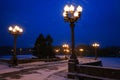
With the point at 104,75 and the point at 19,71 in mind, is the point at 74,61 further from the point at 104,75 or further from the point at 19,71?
the point at 19,71

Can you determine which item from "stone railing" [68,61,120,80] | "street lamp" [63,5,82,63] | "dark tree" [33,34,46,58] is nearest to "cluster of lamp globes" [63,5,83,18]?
"street lamp" [63,5,82,63]

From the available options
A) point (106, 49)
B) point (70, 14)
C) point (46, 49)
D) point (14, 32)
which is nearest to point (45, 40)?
point (46, 49)

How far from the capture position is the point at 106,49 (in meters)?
130

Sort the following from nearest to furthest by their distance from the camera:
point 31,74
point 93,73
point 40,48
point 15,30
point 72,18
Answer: point 93,73 → point 72,18 → point 31,74 → point 15,30 → point 40,48

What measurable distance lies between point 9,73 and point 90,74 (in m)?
8.71

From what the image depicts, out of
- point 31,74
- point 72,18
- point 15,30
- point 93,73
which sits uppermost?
point 15,30

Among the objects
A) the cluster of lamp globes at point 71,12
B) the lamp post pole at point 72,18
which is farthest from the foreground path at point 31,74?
the cluster of lamp globes at point 71,12

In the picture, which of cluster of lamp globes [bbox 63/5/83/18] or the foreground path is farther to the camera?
the foreground path

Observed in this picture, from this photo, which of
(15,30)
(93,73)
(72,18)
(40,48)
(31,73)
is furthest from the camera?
(40,48)

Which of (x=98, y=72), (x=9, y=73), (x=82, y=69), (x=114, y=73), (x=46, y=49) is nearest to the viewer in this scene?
(x=114, y=73)

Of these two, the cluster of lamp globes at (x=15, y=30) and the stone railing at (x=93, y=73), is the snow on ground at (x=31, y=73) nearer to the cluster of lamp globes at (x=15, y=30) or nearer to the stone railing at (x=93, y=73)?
the stone railing at (x=93, y=73)

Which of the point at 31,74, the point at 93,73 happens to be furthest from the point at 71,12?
the point at 31,74

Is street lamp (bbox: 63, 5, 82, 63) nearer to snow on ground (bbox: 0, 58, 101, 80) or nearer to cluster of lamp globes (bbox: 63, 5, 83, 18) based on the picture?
cluster of lamp globes (bbox: 63, 5, 83, 18)

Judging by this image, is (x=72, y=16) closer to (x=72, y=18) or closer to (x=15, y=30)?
(x=72, y=18)
